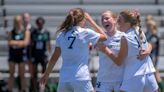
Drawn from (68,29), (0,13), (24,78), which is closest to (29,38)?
(24,78)

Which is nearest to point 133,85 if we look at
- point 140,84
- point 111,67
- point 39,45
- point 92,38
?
point 140,84

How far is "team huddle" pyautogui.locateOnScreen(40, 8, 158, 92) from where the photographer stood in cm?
766

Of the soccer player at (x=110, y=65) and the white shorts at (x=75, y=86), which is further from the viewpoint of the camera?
the soccer player at (x=110, y=65)

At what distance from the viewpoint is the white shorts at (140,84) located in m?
7.62

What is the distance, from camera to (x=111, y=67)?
7.87 metres

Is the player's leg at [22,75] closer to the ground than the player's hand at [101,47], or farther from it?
closer to the ground

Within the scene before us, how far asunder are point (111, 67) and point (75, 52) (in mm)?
496

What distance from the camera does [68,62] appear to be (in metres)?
7.83

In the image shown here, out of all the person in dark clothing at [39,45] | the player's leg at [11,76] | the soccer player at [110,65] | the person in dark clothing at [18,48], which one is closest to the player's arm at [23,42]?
the person in dark clothing at [18,48]

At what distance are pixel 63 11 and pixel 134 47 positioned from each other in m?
9.30

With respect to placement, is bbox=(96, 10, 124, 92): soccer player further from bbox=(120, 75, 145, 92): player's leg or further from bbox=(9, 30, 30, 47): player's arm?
bbox=(9, 30, 30, 47): player's arm

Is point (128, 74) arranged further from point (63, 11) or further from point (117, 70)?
point (63, 11)

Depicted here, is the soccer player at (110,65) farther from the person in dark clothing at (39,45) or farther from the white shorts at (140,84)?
the person in dark clothing at (39,45)

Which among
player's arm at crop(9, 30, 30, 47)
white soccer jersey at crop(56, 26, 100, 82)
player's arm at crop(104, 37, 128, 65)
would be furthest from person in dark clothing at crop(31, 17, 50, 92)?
player's arm at crop(104, 37, 128, 65)
